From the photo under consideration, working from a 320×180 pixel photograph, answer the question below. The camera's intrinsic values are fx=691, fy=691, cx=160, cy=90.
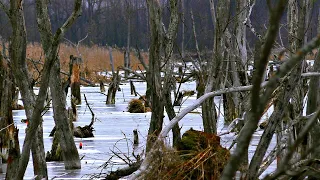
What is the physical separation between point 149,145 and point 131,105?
9445mm

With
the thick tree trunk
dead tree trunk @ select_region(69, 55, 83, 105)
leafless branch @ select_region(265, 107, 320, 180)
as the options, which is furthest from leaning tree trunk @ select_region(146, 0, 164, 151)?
dead tree trunk @ select_region(69, 55, 83, 105)

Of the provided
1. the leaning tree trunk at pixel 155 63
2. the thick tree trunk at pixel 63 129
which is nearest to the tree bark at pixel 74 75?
the thick tree trunk at pixel 63 129

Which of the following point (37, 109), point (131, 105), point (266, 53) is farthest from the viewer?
point (131, 105)

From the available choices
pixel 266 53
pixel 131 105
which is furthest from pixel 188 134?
pixel 131 105

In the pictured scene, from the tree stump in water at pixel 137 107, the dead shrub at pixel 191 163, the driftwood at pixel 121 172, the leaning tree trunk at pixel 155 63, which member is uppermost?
the leaning tree trunk at pixel 155 63

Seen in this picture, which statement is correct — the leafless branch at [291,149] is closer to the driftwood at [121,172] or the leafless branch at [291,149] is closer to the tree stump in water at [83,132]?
the driftwood at [121,172]

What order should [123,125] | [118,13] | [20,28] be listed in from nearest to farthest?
[20,28], [123,125], [118,13]

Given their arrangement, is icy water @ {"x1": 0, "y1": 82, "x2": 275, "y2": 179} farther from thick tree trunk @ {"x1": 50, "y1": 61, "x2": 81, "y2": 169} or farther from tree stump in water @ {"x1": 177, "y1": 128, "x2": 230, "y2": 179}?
tree stump in water @ {"x1": 177, "y1": 128, "x2": 230, "y2": 179}

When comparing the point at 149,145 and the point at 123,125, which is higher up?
the point at 149,145

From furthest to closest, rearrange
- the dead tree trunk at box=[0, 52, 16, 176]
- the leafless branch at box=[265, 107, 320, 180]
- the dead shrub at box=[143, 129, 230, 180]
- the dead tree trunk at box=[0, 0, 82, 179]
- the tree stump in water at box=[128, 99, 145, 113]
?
1. the tree stump in water at box=[128, 99, 145, 113]
2. the dead tree trunk at box=[0, 52, 16, 176]
3. the dead shrub at box=[143, 129, 230, 180]
4. the dead tree trunk at box=[0, 0, 82, 179]
5. the leafless branch at box=[265, 107, 320, 180]

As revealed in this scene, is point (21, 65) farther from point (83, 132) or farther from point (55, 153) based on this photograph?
point (83, 132)

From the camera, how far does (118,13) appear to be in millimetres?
66875

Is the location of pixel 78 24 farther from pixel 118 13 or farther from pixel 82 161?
pixel 82 161

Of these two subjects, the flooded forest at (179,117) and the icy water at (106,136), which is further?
the icy water at (106,136)
